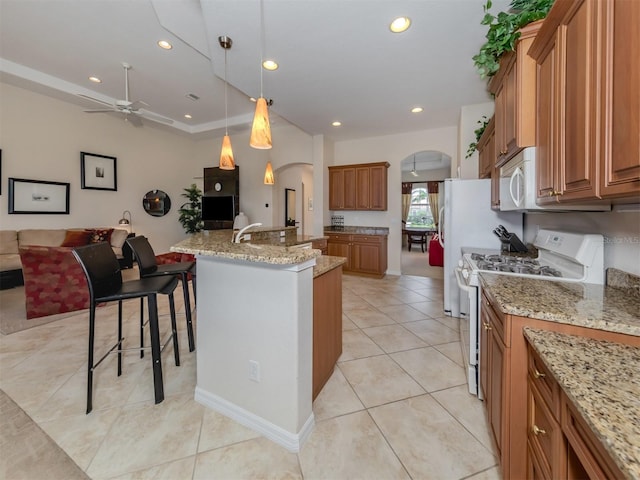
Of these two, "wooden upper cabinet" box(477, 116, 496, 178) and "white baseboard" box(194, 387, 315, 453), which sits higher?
"wooden upper cabinet" box(477, 116, 496, 178)

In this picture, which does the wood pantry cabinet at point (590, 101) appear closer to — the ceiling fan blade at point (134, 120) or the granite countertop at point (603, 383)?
the granite countertop at point (603, 383)

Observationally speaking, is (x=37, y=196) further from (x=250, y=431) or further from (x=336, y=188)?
(x=250, y=431)

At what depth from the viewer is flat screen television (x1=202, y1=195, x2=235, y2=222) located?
20.7 ft

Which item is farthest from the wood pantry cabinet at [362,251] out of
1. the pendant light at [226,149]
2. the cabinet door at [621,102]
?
the cabinet door at [621,102]

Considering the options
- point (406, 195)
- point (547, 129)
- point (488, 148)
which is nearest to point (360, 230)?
point (488, 148)

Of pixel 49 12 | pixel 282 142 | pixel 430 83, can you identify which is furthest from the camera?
pixel 282 142

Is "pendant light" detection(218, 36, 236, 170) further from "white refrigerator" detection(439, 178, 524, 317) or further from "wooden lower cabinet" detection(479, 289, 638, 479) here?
"wooden lower cabinet" detection(479, 289, 638, 479)

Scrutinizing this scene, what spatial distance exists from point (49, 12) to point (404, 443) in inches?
199

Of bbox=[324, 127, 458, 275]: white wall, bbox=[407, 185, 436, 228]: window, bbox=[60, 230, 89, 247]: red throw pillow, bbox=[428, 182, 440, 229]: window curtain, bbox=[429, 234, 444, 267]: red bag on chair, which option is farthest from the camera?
bbox=[407, 185, 436, 228]: window

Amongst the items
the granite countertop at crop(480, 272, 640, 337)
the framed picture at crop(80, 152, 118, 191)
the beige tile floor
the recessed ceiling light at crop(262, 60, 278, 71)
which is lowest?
the beige tile floor

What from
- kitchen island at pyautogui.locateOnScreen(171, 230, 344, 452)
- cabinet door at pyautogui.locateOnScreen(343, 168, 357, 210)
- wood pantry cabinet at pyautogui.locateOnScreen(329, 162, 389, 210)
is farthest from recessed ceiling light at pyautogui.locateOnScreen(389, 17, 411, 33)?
cabinet door at pyautogui.locateOnScreen(343, 168, 357, 210)

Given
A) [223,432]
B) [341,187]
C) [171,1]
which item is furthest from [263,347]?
[341,187]

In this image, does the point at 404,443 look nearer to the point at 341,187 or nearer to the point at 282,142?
the point at 341,187

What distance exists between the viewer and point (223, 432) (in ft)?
4.94
